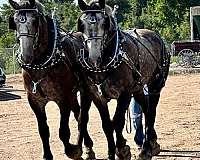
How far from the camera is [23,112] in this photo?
50.9ft

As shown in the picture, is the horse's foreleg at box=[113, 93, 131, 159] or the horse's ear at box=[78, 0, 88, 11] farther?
the horse's foreleg at box=[113, 93, 131, 159]

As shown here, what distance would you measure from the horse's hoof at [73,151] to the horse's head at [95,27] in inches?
54.7

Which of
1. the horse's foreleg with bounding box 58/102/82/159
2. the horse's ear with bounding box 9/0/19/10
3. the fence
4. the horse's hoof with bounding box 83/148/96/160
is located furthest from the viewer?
the fence

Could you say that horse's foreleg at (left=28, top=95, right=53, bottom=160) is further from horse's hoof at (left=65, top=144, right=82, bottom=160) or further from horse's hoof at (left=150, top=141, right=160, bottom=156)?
horse's hoof at (left=150, top=141, right=160, bottom=156)

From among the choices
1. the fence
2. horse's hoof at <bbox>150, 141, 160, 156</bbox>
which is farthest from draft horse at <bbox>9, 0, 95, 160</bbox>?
the fence

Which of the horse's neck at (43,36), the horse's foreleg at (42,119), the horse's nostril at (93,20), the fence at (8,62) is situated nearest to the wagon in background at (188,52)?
the fence at (8,62)

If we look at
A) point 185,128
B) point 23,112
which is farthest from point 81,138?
point 23,112

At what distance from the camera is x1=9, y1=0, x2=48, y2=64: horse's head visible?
21.3ft

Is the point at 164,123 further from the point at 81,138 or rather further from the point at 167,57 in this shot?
the point at 81,138

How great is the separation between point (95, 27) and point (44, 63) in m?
0.91

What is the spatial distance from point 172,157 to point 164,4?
43.6 metres

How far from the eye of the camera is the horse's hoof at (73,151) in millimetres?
7406

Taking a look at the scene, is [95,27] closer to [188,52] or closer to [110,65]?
[110,65]

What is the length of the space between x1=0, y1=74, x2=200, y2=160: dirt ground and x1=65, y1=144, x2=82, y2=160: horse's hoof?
3.13 feet
